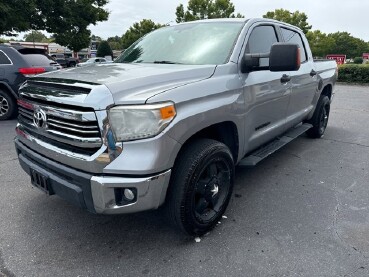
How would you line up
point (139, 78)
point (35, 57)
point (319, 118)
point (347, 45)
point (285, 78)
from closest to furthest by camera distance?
point (139, 78), point (285, 78), point (319, 118), point (35, 57), point (347, 45)

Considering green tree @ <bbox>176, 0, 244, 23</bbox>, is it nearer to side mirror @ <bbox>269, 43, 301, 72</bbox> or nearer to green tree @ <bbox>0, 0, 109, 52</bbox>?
green tree @ <bbox>0, 0, 109, 52</bbox>

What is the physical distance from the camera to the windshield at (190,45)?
2996 millimetres

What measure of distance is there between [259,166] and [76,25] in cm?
1829

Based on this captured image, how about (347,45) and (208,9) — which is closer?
(208,9)

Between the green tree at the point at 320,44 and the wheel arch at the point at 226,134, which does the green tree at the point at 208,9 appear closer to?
the green tree at the point at 320,44

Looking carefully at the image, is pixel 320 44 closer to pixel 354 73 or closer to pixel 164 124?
pixel 354 73

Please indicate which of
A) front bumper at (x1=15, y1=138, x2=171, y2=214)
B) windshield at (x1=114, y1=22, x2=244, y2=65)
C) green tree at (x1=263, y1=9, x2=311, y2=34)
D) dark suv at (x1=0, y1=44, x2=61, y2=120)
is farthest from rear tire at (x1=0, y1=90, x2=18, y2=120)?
green tree at (x1=263, y1=9, x2=311, y2=34)

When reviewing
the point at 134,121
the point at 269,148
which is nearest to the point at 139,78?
the point at 134,121

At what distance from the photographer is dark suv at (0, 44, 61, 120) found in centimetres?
678

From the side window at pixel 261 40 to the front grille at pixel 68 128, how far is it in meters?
1.79

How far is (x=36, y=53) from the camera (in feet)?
24.8

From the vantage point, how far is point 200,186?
2551 mm

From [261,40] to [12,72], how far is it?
5734mm

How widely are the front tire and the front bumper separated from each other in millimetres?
147
